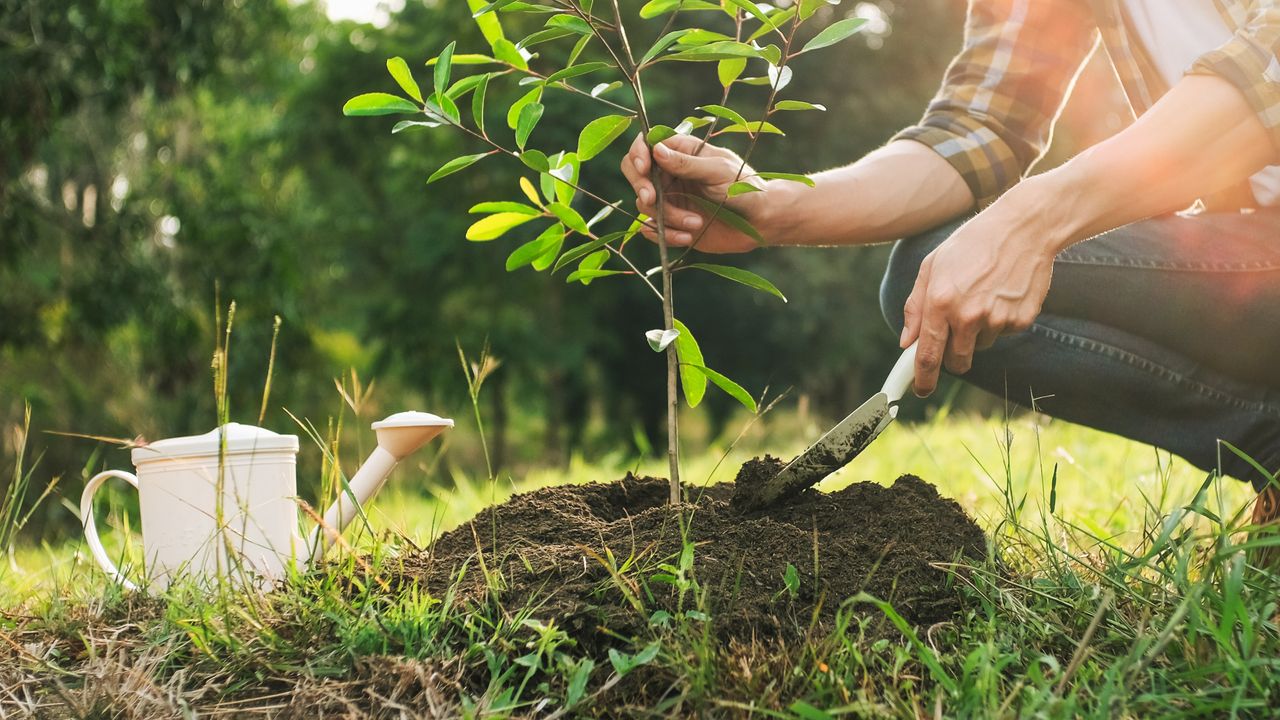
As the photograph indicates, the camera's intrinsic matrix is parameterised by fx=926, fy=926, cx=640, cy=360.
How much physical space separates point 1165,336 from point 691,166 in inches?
44.2

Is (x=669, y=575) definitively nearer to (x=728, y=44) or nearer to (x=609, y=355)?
(x=728, y=44)

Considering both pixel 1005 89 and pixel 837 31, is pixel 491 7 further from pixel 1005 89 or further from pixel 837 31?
pixel 1005 89

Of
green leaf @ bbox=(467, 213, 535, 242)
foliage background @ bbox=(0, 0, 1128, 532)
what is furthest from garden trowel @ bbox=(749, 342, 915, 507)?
foliage background @ bbox=(0, 0, 1128, 532)

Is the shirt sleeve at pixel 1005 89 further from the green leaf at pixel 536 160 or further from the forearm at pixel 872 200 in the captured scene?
the green leaf at pixel 536 160

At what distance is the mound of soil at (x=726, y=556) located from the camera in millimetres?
1333

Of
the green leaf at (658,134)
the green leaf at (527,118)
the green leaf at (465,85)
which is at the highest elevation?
the green leaf at (465,85)

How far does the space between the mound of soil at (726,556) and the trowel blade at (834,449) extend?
0.17 ft

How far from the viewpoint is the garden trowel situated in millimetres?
1498

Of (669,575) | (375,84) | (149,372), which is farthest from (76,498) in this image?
(669,575)

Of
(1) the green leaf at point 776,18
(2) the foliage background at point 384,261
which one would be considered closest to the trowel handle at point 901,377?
(1) the green leaf at point 776,18

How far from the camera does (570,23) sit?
1.52m

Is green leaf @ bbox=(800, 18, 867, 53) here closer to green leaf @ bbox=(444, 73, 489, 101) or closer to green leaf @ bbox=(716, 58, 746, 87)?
green leaf @ bbox=(716, 58, 746, 87)

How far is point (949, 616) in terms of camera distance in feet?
4.62

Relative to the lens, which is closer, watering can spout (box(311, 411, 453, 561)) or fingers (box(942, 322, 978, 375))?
fingers (box(942, 322, 978, 375))
